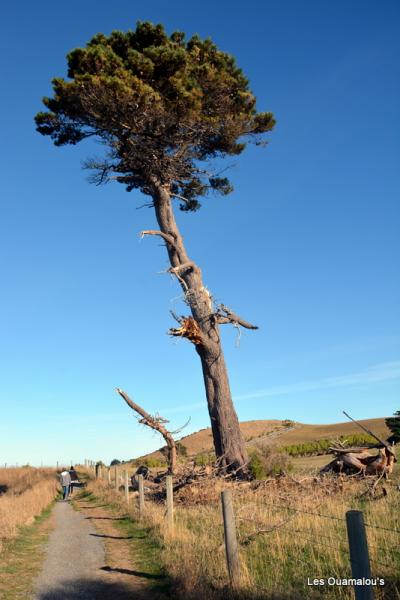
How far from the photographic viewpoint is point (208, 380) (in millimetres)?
16281

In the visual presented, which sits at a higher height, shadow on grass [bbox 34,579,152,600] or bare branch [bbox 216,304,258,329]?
bare branch [bbox 216,304,258,329]

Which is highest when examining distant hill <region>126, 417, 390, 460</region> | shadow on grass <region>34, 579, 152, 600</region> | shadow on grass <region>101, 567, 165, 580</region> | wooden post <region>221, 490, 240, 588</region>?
distant hill <region>126, 417, 390, 460</region>

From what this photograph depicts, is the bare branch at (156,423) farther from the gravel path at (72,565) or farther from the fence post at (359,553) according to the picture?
the fence post at (359,553)

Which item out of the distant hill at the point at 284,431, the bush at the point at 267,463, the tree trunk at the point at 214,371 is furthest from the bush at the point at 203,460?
the distant hill at the point at 284,431

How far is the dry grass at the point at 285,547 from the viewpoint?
608 cm

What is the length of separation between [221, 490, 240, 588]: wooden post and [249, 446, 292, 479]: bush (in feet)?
27.7

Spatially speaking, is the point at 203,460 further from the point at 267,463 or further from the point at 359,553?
the point at 359,553

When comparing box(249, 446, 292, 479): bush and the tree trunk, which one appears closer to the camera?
box(249, 446, 292, 479): bush

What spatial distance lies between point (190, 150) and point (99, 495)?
1527cm

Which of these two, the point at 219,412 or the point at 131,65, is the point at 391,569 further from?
the point at 131,65

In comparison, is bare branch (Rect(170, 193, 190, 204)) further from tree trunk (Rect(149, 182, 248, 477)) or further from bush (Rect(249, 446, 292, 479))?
bush (Rect(249, 446, 292, 479))

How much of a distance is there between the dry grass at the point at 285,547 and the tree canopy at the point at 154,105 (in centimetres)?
1160

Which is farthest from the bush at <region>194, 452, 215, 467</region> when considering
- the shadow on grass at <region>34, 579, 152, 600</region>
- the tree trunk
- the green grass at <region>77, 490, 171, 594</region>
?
the shadow on grass at <region>34, 579, 152, 600</region>

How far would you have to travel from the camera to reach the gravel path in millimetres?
7340
